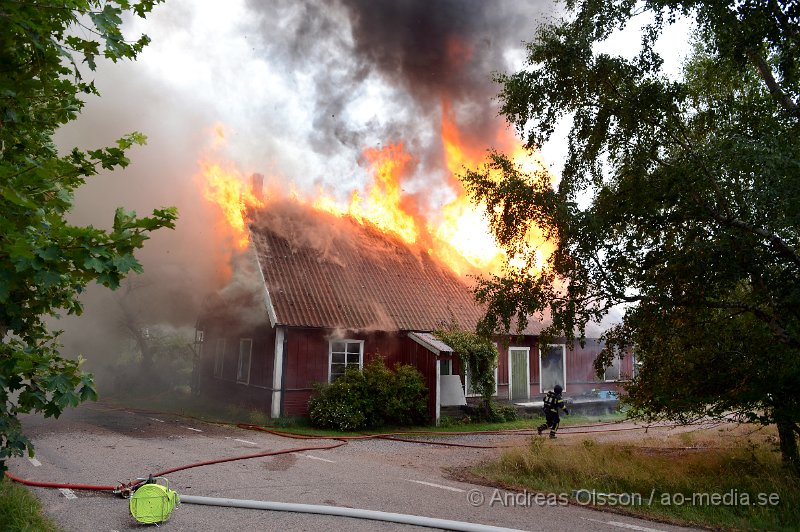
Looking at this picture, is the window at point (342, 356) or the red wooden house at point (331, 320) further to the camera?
the window at point (342, 356)

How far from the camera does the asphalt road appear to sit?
6.19 metres

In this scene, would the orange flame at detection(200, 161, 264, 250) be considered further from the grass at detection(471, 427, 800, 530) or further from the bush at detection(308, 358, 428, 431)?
the grass at detection(471, 427, 800, 530)

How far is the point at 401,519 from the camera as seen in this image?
6.10 m

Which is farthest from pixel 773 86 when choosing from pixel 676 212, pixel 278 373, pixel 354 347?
pixel 278 373

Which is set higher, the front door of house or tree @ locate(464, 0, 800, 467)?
tree @ locate(464, 0, 800, 467)

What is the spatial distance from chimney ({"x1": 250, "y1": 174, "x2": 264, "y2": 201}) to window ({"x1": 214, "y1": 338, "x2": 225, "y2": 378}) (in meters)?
6.03

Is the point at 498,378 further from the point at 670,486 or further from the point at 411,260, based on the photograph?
the point at 670,486

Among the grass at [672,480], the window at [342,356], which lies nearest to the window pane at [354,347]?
the window at [342,356]

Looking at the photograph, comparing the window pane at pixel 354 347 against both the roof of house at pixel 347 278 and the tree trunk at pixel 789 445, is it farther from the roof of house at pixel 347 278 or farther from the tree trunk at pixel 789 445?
the tree trunk at pixel 789 445

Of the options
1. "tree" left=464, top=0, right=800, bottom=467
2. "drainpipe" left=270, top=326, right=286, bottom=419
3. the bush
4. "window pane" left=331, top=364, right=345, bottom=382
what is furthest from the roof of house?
"tree" left=464, top=0, right=800, bottom=467

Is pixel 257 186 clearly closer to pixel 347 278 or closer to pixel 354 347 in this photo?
pixel 347 278

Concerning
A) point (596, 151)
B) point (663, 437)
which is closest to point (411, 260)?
point (663, 437)

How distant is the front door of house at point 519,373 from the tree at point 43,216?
58.9ft

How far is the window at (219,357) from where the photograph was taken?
67.5ft
